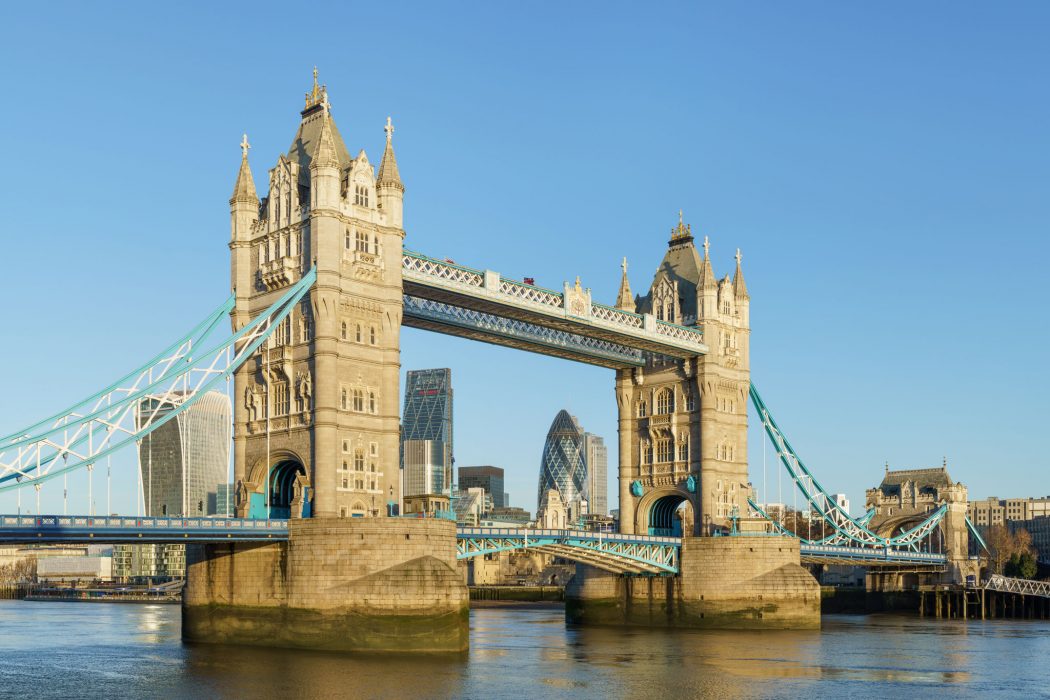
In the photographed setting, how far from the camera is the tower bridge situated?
65.9 metres

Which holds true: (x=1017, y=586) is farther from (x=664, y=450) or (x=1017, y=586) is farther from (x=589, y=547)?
(x=589, y=547)

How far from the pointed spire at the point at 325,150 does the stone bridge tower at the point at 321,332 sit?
0.26 feet

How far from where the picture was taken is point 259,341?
7025 centimetres

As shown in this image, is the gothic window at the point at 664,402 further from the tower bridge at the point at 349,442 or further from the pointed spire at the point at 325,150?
→ the pointed spire at the point at 325,150

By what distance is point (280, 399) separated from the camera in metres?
74.0

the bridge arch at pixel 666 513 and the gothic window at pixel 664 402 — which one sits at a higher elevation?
the gothic window at pixel 664 402

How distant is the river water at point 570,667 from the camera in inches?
2120

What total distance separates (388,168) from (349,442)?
A: 16.4 m

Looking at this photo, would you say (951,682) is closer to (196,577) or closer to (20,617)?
(196,577)

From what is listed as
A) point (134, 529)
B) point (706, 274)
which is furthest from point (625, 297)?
point (134, 529)

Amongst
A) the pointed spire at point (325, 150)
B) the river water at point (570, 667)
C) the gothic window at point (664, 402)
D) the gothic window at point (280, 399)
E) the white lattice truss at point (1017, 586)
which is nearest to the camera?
the river water at point (570, 667)

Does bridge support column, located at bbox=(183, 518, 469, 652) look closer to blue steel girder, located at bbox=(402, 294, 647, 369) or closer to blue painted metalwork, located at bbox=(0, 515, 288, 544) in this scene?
blue painted metalwork, located at bbox=(0, 515, 288, 544)

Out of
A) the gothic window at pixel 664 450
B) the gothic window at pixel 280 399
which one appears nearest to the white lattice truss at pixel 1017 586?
the gothic window at pixel 664 450

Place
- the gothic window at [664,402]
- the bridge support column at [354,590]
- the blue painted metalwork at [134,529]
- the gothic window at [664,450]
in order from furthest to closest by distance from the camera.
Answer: the gothic window at [664,402], the gothic window at [664,450], the bridge support column at [354,590], the blue painted metalwork at [134,529]
